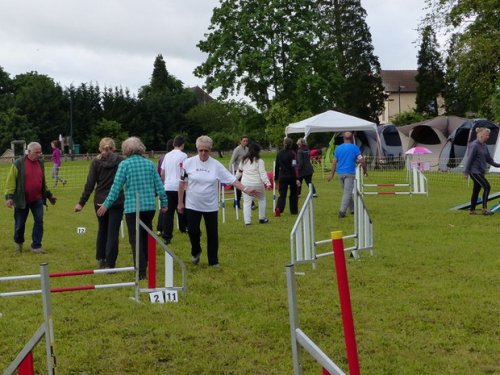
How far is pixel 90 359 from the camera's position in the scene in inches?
216

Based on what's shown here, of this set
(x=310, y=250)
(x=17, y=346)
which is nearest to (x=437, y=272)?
(x=310, y=250)

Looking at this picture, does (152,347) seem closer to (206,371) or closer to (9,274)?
(206,371)

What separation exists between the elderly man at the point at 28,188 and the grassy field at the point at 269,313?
55cm

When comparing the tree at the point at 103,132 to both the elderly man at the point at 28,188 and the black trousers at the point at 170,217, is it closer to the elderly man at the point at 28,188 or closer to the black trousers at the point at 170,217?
the black trousers at the point at 170,217

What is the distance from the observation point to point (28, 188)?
11.0m

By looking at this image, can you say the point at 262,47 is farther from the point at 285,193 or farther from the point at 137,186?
the point at 137,186

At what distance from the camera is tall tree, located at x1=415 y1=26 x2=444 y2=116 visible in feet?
248

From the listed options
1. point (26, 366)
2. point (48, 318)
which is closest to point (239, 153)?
point (48, 318)

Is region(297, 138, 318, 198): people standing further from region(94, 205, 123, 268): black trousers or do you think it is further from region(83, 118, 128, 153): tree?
region(83, 118, 128, 153): tree

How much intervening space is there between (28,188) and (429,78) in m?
69.7

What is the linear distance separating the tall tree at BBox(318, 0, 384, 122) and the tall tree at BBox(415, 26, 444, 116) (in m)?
9.96

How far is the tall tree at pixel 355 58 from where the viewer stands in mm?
60562

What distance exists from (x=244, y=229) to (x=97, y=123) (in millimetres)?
63189

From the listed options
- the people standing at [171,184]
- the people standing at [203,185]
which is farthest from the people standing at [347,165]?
the people standing at [203,185]
